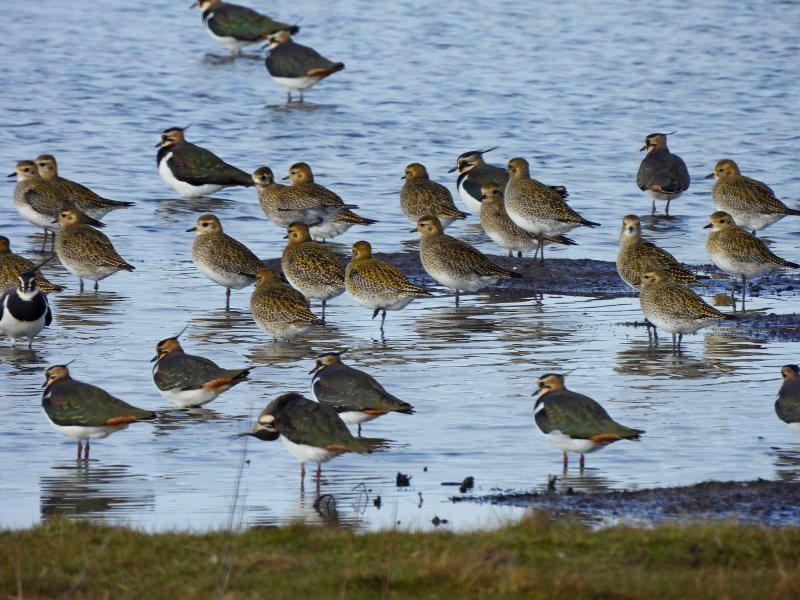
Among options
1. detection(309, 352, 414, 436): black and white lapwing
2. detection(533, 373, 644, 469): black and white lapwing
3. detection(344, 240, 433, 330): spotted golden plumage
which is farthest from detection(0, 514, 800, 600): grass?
detection(344, 240, 433, 330): spotted golden plumage

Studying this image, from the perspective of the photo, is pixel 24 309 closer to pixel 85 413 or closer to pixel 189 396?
pixel 189 396

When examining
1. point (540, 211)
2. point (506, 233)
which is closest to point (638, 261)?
point (540, 211)

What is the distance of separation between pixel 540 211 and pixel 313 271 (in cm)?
362

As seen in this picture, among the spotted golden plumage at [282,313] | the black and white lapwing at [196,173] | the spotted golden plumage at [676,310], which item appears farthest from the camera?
the black and white lapwing at [196,173]

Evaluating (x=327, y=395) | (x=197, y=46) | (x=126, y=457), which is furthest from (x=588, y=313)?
(x=197, y=46)

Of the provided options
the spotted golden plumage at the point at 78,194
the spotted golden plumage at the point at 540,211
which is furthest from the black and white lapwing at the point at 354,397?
the spotted golden plumage at the point at 78,194

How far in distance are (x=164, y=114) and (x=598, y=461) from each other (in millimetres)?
19604

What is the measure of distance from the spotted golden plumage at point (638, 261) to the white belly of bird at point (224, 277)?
430cm

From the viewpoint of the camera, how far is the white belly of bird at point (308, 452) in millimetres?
11422

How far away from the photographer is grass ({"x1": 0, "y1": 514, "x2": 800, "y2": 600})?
8.27 metres

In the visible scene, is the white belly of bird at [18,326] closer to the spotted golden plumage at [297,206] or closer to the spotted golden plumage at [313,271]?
the spotted golden plumage at [313,271]

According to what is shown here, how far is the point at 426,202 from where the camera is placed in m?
20.9

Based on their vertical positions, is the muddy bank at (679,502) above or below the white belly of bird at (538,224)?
below

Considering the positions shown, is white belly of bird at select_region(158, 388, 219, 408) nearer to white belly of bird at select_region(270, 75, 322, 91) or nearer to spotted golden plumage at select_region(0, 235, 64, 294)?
spotted golden plumage at select_region(0, 235, 64, 294)
